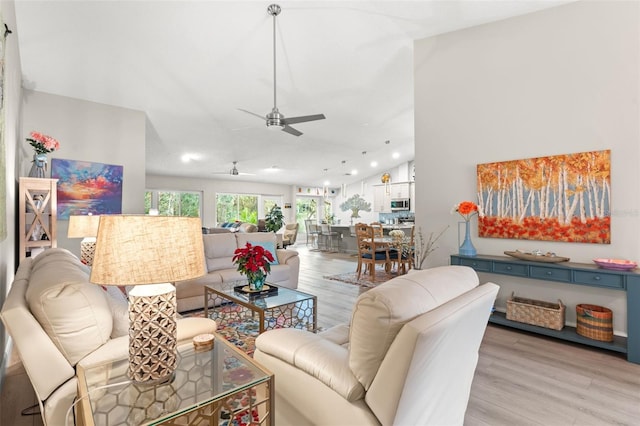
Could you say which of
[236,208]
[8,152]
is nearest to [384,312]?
[8,152]

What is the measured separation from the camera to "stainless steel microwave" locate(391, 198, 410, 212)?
1077 centimetres

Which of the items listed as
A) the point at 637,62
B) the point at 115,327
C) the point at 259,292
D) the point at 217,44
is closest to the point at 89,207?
the point at 217,44

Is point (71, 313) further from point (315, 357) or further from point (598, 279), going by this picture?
point (598, 279)

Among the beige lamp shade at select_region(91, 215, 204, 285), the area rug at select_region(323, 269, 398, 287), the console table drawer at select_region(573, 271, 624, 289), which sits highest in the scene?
the beige lamp shade at select_region(91, 215, 204, 285)

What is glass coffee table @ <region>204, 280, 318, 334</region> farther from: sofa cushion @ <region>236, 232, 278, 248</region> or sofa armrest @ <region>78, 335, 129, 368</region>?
sofa armrest @ <region>78, 335, 129, 368</region>

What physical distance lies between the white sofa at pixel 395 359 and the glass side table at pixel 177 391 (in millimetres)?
172

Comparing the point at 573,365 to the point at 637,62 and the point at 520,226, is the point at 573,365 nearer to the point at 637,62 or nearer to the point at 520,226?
the point at 520,226

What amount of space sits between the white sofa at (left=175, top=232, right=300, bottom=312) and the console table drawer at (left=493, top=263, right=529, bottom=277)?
2.57 metres

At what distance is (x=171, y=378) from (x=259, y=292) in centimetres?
180

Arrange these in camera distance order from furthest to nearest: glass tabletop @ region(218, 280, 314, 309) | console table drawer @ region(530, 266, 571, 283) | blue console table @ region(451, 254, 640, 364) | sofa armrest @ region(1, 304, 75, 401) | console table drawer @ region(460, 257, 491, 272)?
console table drawer @ region(460, 257, 491, 272)
console table drawer @ region(530, 266, 571, 283)
glass tabletop @ region(218, 280, 314, 309)
blue console table @ region(451, 254, 640, 364)
sofa armrest @ region(1, 304, 75, 401)

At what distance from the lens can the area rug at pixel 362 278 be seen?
532 centimetres

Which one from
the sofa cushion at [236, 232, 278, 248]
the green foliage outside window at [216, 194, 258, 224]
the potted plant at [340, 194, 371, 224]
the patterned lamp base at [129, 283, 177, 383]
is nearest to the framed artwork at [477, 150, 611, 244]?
the sofa cushion at [236, 232, 278, 248]

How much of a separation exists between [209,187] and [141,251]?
32.7 feet

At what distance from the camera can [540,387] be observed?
7.13ft
